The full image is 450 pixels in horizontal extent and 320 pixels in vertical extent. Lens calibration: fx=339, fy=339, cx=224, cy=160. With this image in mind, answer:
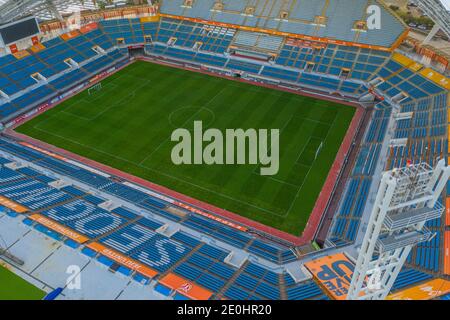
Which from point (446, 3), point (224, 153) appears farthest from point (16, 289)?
point (446, 3)

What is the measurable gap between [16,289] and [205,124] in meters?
27.8

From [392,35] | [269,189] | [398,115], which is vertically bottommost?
[269,189]

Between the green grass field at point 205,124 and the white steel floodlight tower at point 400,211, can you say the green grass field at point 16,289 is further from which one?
the white steel floodlight tower at point 400,211

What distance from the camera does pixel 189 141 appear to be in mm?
41250

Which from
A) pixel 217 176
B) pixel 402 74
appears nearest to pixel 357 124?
pixel 402 74

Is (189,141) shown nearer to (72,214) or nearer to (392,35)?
(72,214)

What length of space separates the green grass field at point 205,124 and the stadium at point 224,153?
24cm

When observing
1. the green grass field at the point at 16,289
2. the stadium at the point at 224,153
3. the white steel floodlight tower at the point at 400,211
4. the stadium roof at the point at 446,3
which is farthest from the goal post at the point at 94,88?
the stadium roof at the point at 446,3

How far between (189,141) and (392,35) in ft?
121

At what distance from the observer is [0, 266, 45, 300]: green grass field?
21678 mm

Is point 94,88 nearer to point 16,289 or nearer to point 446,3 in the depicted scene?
point 16,289

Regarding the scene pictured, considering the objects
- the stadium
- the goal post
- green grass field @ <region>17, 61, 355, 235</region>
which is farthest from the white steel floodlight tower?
the goal post

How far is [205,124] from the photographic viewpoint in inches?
1734

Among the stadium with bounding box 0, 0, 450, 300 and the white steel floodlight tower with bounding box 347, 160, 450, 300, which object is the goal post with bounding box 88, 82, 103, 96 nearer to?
A: the stadium with bounding box 0, 0, 450, 300
